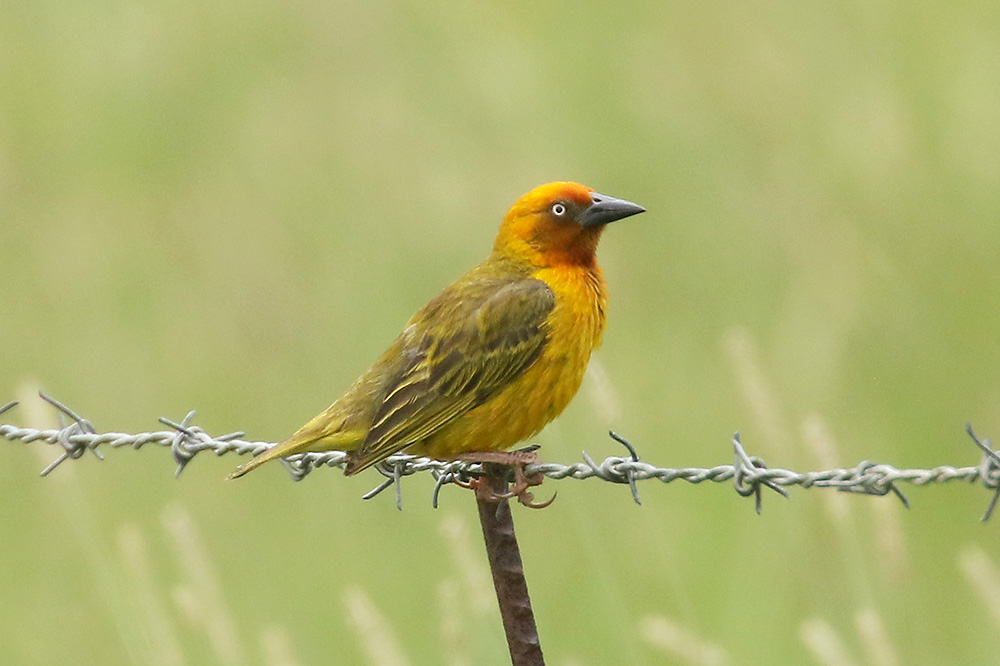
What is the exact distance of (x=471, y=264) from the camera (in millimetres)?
9266

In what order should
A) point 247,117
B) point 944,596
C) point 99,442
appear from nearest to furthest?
point 99,442
point 944,596
point 247,117

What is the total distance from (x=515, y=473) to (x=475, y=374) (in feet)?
1.46

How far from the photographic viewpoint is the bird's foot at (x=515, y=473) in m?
5.00

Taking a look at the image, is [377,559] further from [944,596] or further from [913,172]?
[913,172]

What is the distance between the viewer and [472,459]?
17.8 ft

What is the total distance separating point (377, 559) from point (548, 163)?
10.1 ft

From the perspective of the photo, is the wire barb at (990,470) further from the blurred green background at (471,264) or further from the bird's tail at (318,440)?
the bird's tail at (318,440)

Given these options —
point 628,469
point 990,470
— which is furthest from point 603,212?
point 990,470

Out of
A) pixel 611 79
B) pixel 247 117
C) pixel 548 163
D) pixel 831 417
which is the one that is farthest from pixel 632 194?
pixel 247 117

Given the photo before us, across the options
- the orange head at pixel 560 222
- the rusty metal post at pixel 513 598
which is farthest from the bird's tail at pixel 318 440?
the rusty metal post at pixel 513 598

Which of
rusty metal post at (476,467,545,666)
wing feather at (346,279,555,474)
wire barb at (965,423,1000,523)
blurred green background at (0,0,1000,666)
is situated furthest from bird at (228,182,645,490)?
wire barb at (965,423,1000,523)

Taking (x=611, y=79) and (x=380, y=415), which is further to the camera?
(x=611, y=79)

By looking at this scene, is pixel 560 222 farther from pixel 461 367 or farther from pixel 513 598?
pixel 513 598

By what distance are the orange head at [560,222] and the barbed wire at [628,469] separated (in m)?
0.84
